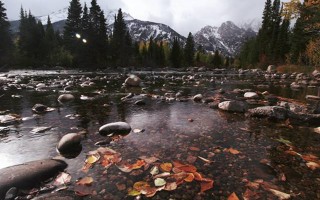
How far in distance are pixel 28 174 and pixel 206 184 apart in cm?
295

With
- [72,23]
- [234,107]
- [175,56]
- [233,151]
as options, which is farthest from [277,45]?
[233,151]

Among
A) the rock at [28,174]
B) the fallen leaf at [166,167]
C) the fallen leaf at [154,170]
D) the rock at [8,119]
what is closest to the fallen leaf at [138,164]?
the fallen leaf at [154,170]

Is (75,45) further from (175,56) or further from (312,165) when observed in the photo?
(312,165)

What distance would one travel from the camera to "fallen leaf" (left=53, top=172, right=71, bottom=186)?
12.0 ft

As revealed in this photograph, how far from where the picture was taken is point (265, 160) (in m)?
4.61

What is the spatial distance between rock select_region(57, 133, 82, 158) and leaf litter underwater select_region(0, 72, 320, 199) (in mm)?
157

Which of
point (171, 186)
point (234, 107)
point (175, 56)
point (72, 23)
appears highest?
point (72, 23)

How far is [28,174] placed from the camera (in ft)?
12.0

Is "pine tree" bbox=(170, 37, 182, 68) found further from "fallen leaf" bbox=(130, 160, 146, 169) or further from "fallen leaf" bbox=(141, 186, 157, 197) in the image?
"fallen leaf" bbox=(141, 186, 157, 197)

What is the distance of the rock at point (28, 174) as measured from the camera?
340cm

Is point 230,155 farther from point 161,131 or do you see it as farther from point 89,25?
point 89,25

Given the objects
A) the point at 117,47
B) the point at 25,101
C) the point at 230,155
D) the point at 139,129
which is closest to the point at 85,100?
the point at 25,101

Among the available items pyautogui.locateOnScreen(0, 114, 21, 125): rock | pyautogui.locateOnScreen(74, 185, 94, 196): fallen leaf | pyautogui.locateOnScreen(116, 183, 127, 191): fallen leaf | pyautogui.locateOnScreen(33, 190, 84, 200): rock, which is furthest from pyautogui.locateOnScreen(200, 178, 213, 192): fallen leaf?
pyautogui.locateOnScreen(0, 114, 21, 125): rock

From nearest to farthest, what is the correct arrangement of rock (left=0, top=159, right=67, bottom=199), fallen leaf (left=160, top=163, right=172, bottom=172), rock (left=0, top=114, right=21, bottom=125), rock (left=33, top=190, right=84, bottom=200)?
rock (left=33, top=190, right=84, bottom=200) < rock (left=0, top=159, right=67, bottom=199) < fallen leaf (left=160, top=163, right=172, bottom=172) < rock (left=0, top=114, right=21, bottom=125)
